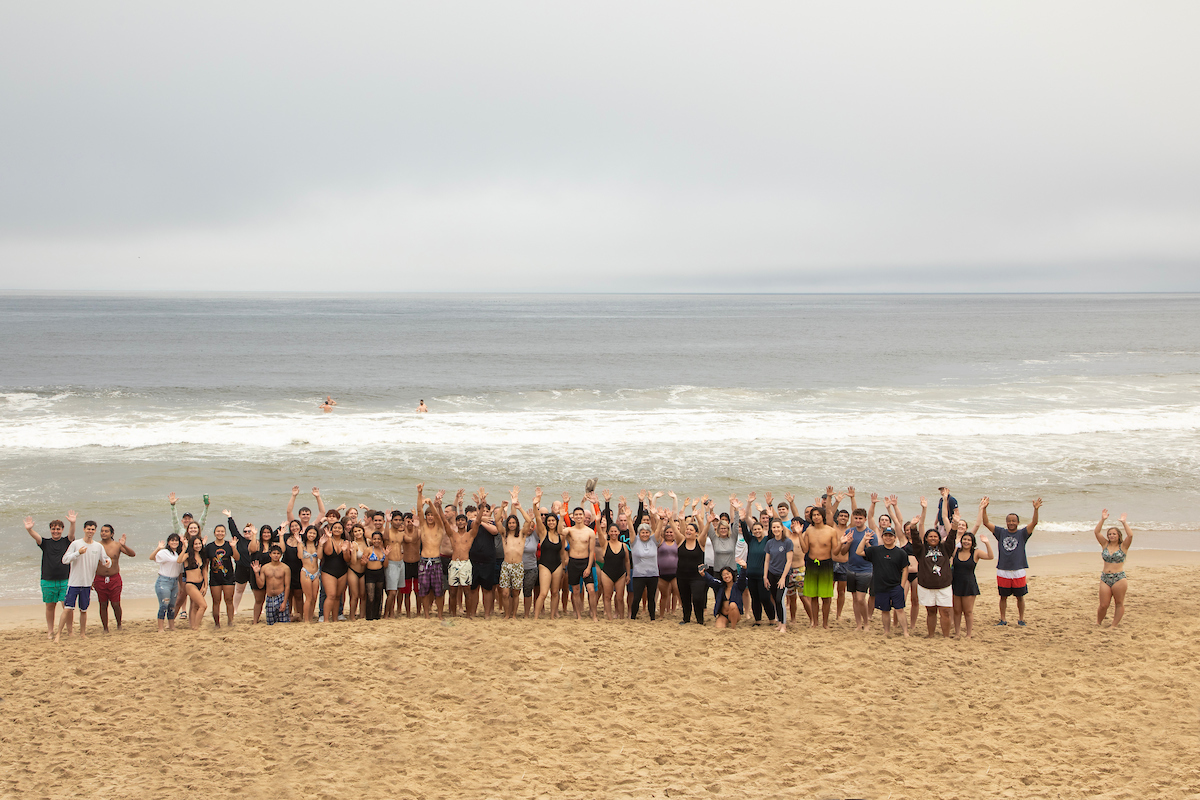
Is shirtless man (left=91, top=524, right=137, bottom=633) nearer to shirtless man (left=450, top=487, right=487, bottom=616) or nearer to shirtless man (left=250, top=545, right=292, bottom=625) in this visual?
shirtless man (left=250, top=545, right=292, bottom=625)

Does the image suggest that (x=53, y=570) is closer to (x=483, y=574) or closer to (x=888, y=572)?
(x=483, y=574)

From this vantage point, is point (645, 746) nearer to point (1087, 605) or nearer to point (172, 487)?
point (1087, 605)

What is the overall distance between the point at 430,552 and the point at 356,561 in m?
0.88

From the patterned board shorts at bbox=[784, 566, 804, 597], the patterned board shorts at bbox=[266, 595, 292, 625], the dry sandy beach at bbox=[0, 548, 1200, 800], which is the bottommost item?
the dry sandy beach at bbox=[0, 548, 1200, 800]

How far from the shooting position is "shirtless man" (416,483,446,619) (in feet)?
32.9

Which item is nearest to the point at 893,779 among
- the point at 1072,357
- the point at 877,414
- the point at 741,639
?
the point at 741,639

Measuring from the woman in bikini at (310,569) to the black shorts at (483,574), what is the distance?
1.86 m

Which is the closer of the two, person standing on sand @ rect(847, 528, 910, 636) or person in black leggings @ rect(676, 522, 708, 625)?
person standing on sand @ rect(847, 528, 910, 636)

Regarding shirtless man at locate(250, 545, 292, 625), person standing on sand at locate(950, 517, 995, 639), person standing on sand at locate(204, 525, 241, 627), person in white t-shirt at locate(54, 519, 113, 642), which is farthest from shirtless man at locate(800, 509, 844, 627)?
person in white t-shirt at locate(54, 519, 113, 642)

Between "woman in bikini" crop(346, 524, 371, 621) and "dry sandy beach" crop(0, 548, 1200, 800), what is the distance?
540 millimetres

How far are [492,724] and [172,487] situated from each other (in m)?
14.5

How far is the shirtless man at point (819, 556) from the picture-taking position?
32.2 feet

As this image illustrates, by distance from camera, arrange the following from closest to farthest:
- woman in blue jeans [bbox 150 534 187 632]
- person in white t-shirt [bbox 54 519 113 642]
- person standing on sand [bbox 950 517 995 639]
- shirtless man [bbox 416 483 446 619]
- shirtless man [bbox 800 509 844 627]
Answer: person in white t-shirt [bbox 54 519 113 642] → person standing on sand [bbox 950 517 995 639] → woman in blue jeans [bbox 150 534 187 632] → shirtless man [bbox 800 509 844 627] → shirtless man [bbox 416 483 446 619]

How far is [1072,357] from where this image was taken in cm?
5191
